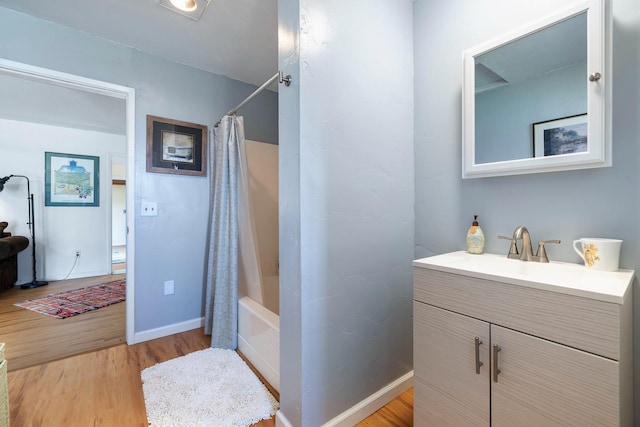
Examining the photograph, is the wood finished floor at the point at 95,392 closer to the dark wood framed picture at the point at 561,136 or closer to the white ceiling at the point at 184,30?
the dark wood framed picture at the point at 561,136

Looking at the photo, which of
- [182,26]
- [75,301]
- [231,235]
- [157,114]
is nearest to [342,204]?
[231,235]

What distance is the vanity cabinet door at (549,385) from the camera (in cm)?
65

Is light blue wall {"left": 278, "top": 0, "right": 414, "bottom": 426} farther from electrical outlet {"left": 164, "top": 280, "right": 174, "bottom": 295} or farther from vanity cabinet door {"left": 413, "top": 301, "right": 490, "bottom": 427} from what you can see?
electrical outlet {"left": 164, "top": 280, "right": 174, "bottom": 295}

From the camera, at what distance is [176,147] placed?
86.9 inches

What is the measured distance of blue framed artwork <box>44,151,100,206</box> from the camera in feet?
12.5

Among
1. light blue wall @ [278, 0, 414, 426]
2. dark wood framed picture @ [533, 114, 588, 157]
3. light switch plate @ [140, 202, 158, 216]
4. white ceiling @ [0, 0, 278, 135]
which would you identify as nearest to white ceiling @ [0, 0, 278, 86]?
white ceiling @ [0, 0, 278, 135]

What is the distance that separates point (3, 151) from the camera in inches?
140

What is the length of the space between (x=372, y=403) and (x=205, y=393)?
92cm

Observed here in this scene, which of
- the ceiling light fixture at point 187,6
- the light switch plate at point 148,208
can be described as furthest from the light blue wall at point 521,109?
the light switch plate at point 148,208

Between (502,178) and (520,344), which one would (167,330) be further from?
(502,178)

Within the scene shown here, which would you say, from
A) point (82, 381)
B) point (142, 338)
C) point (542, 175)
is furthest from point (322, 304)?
point (142, 338)

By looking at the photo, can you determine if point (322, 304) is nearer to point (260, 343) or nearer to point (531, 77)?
point (260, 343)

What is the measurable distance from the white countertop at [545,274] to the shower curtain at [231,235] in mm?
1376

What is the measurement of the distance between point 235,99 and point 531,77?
89.0 inches
